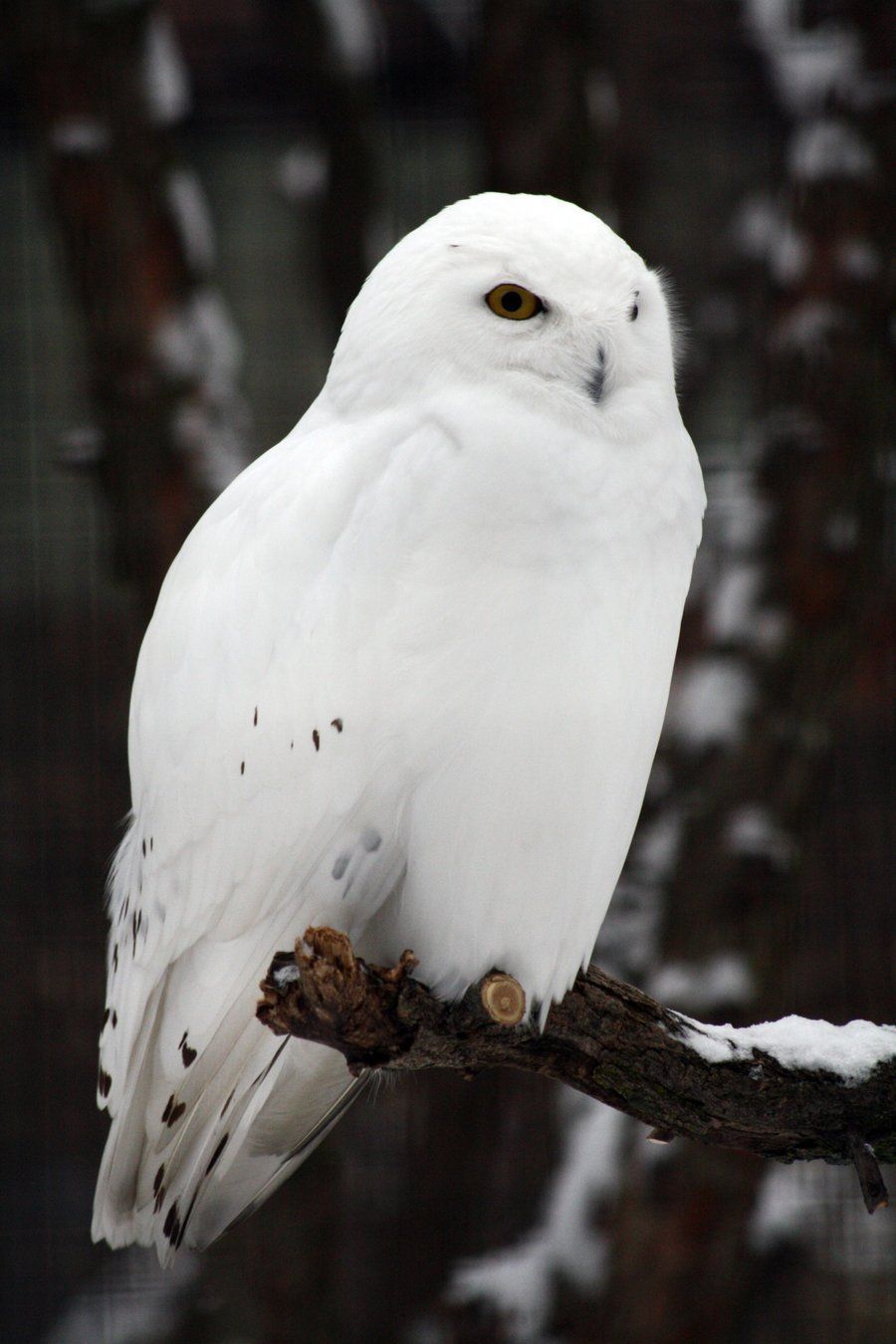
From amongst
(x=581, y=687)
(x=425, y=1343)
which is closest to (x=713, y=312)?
(x=581, y=687)

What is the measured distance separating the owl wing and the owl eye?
218 mm

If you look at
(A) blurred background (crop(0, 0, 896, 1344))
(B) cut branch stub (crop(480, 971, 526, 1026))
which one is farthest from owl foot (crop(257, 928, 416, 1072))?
(A) blurred background (crop(0, 0, 896, 1344))

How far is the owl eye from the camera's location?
155 cm

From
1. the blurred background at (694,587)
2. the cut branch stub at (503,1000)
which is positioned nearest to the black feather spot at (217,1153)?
the cut branch stub at (503,1000)

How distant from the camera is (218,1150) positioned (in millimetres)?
1687

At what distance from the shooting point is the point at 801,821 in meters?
2.90

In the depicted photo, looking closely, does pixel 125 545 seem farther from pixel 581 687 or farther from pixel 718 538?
pixel 581 687

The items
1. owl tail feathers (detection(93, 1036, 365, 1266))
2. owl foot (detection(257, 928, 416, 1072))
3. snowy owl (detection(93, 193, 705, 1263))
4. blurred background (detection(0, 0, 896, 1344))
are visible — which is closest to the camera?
owl foot (detection(257, 928, 416, 1072))

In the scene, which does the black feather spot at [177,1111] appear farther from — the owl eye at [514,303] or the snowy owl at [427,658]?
the owl eye at [514,303]

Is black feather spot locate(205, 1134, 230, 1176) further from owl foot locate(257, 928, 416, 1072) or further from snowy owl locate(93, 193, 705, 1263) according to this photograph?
owl foot locate(257, 928, 416, 1072)

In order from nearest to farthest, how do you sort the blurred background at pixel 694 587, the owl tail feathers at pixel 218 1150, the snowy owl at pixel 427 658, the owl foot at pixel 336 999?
the owl foot at pixel 336 999 → the snowy owl at pixel 427 658 → the owl tail feathers at pixel 218 1150 → the blurred background at pixel 694 587

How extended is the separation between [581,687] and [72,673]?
6.01 ft

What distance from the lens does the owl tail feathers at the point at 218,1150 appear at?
5.42 feet

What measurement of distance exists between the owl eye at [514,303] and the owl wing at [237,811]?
218 mm
